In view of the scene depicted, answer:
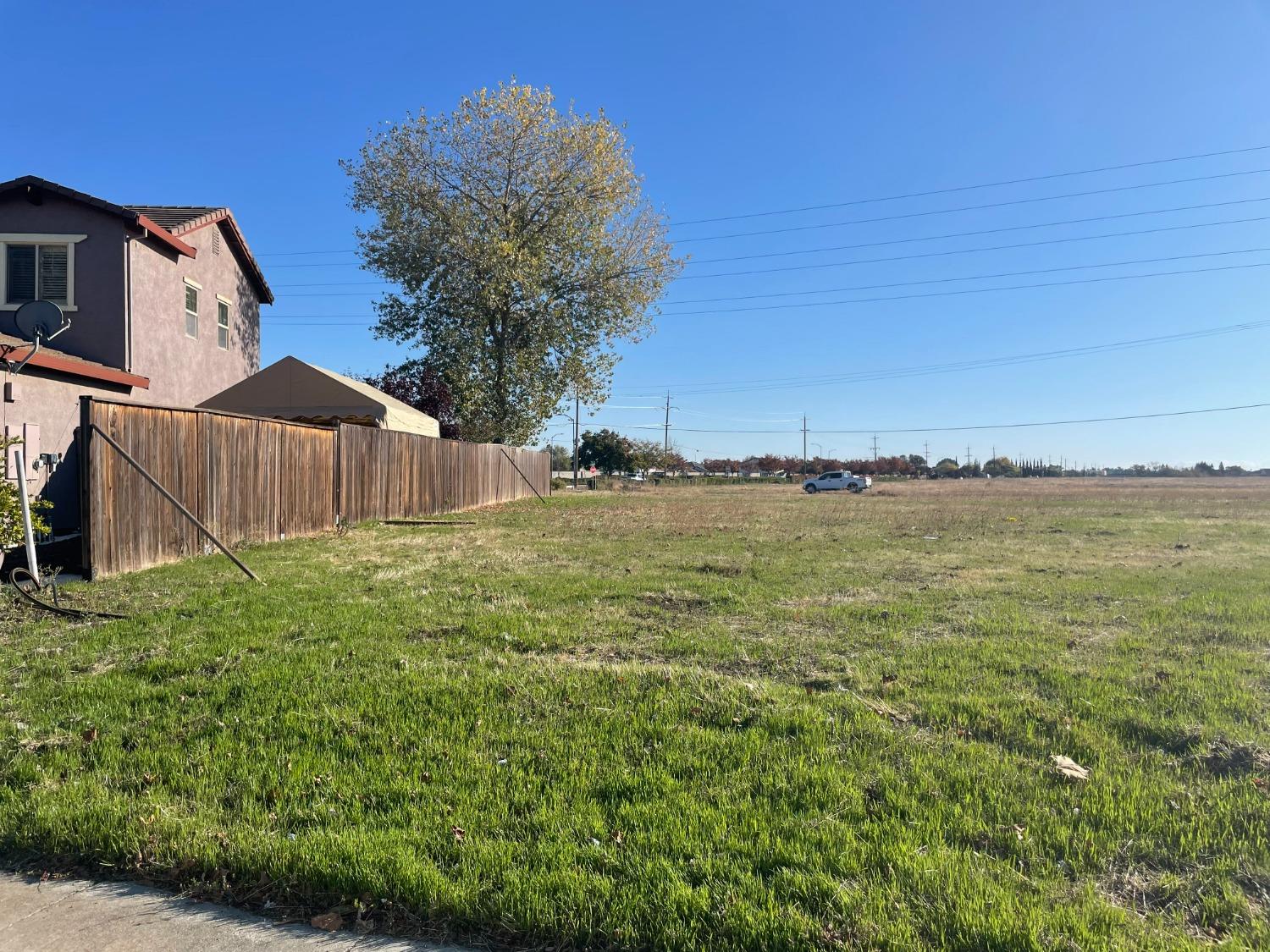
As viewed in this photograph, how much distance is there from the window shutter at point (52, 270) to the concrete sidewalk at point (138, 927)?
16024 millimetres

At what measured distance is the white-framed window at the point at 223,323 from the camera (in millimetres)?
19219

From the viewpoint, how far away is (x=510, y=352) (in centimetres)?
2858

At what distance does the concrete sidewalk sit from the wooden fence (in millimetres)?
6657

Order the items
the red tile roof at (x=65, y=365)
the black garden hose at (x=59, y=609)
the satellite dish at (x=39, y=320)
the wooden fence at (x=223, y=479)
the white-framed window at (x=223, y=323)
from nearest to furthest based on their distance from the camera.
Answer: the black garden hose at (x=59, y=609)
the wooden fence at (x=223, y=479)
the satellite dish at (x=39, y=320)
the red tile roof at (x=65, y=365)
the white-framed window at (x=223, y=323)

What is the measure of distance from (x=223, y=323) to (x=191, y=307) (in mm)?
1796

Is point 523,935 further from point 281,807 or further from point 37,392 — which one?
point 37,392

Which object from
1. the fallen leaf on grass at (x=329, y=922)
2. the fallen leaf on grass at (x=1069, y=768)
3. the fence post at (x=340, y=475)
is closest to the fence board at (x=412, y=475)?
the fence post at (x=340, y=475)

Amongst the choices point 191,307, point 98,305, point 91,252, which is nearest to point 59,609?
point 98,305

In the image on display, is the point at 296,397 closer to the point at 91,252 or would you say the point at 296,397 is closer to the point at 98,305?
the point at 98,305

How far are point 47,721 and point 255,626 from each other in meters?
2.09

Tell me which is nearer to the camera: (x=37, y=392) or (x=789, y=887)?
(x=789, y=887)

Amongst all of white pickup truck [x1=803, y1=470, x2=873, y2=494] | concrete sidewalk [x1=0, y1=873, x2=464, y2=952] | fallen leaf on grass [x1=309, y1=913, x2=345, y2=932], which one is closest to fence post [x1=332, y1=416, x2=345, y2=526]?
concrete sidewalk [x1=0, y1=873, x2=464, y2=952]

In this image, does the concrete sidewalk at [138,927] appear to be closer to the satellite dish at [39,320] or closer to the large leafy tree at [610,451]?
the satellite dish at [39,320]

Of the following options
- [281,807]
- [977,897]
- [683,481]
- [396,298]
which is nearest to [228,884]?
[281,807]
